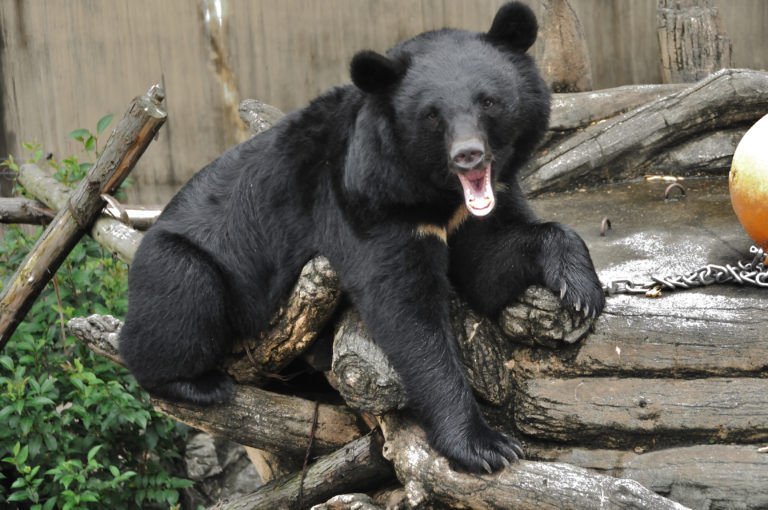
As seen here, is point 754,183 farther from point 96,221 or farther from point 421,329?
point 96,221

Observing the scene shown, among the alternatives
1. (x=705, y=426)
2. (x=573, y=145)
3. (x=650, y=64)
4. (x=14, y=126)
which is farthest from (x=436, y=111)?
(x=14, y=126)

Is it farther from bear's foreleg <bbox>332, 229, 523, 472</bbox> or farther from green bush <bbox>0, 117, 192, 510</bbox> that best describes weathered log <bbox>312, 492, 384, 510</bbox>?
green bush <bbox>0, 117, 192, 510</bbox>

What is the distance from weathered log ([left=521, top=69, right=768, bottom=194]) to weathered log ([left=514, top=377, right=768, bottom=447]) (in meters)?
3.66

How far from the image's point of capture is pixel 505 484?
11.0 feet

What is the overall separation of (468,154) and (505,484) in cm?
128

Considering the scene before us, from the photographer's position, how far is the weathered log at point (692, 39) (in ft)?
26.1

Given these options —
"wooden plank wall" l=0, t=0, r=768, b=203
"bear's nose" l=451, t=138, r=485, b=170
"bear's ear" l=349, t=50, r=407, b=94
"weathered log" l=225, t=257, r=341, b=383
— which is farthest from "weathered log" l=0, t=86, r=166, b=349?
"wooden plank wall" l=0, t=0, r=768, b=203

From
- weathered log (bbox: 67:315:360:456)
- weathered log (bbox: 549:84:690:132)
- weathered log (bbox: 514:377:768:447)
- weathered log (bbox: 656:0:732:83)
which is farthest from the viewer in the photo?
weathered log (bbox: 656:0:732:83)

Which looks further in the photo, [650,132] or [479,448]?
[650,132]

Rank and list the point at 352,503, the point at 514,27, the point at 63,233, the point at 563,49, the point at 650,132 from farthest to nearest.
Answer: the point at 563,49, the point at 650,132, the point at 63,233, the point at 514,27, the point at 352,503

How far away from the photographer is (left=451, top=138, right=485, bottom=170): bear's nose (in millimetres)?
3518

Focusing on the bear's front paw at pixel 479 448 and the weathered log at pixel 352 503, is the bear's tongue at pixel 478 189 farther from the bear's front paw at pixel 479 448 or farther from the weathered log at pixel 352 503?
the weathered log at pixel 352 503

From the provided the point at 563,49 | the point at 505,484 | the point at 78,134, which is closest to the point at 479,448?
the point at 505,484

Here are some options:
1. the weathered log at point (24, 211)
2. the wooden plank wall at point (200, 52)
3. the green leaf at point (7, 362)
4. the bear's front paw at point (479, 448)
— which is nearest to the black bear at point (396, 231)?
the bear's front paw at point (479, 448)
